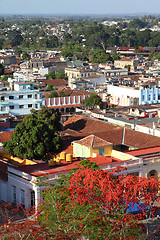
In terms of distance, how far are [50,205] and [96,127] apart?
1648cm

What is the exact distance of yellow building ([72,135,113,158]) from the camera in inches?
1064

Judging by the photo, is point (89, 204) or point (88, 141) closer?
point (89, 204)

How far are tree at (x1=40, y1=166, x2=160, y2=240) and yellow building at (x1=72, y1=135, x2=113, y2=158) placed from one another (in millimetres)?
8463

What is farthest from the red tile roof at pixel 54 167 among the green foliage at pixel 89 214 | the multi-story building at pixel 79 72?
the multi-story building at pixel 79 72

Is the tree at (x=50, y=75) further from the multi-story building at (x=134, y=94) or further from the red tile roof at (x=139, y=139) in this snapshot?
the red tile roof at (x=139, y=139)

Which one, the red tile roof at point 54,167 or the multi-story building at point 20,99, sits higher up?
the red tile roof at point 54,167

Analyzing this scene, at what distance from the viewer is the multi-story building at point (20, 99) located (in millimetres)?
43812

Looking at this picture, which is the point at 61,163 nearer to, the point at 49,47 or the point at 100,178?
the point at 100,178

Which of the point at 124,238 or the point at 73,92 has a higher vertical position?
the point at 124,238

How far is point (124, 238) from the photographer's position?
1670 cm

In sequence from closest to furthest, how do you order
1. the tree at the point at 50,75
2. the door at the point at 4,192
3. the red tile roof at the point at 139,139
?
1. the door at the point at 4,192
2. the red tile roof at the point at 139,139
3. the tree at the point at 50,75

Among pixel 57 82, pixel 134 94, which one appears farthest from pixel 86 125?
pixel 57 82

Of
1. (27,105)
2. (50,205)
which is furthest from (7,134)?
(50,205)

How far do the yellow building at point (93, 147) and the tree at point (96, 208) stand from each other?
8.46m
